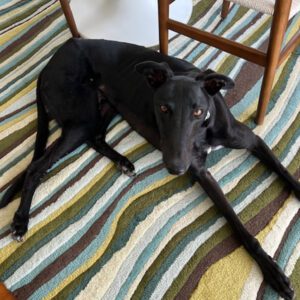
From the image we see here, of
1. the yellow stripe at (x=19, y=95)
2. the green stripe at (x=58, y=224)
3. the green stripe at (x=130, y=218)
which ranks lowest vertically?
the green stripe at (x=130, y=218)

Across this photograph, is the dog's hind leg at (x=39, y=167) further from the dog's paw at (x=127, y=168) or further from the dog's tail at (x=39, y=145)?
the dog's paw at (x=127, y=168)

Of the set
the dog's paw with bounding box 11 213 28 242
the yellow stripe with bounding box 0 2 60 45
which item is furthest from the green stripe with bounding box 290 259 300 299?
the yellow stripe with bounding box 0 2 60 45

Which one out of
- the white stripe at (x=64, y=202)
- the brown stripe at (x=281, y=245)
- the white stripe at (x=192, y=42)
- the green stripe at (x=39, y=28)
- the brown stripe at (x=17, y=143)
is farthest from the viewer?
the green stripe at (x=39, y=28)

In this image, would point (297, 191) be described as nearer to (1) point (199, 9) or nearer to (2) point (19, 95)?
(1) point (199, 9)

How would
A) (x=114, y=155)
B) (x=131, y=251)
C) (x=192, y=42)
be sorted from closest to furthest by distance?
1. (x=131, y=251)
2. (x=114, y=155)
3. (x=192, y=42)

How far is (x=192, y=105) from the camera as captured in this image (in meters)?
1.07

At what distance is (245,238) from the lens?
1.24 m

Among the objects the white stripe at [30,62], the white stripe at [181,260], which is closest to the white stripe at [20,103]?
the white stripe at [30,62]

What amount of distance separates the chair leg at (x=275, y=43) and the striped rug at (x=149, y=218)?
0.16m

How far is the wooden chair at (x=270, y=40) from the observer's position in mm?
1201

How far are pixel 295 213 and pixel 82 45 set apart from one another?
106 centimetres

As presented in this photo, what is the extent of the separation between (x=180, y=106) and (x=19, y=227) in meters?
0.77

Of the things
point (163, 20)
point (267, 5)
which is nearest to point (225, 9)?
point (163, 20)

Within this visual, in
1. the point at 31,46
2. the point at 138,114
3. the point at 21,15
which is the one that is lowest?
the point at 138,114
